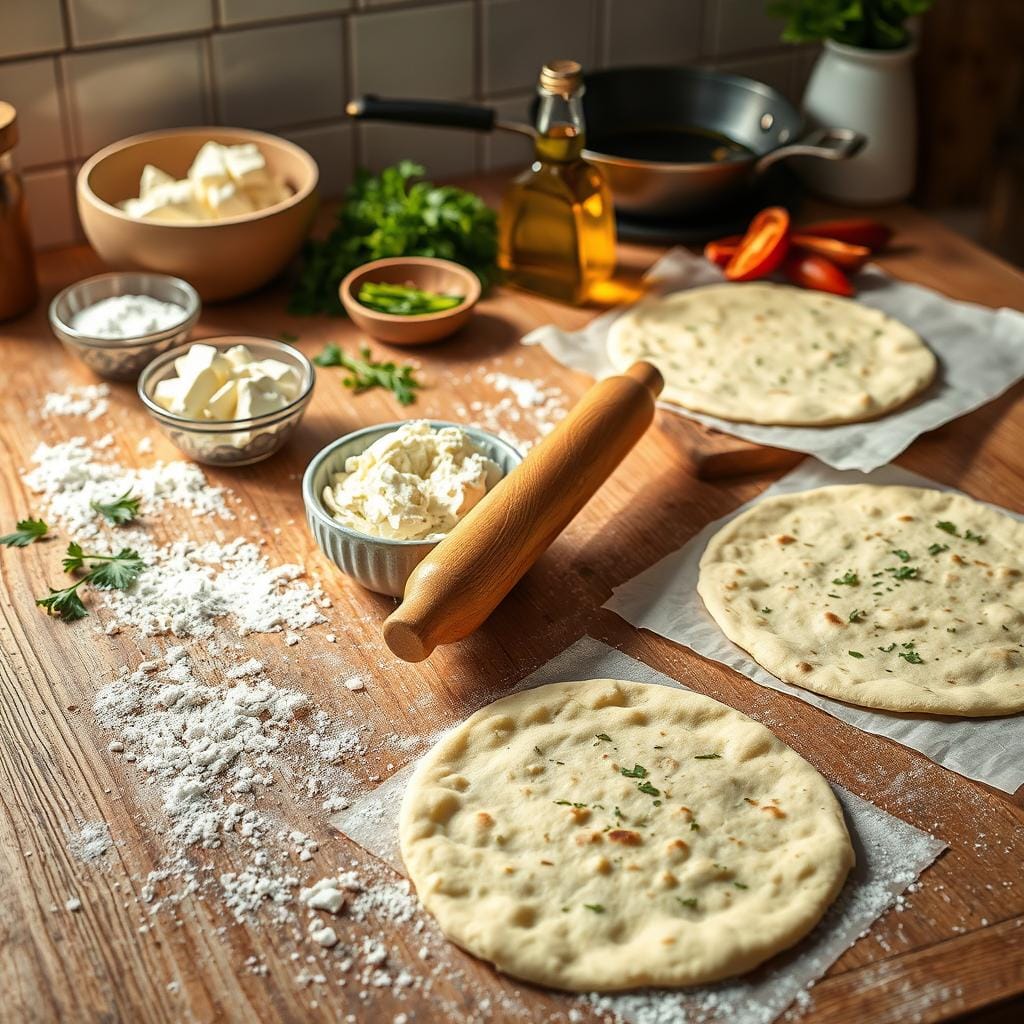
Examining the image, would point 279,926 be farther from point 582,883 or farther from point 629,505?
point 629,505

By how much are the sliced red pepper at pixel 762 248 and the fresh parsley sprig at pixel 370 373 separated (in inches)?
23.9

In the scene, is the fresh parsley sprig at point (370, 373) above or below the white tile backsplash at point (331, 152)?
below

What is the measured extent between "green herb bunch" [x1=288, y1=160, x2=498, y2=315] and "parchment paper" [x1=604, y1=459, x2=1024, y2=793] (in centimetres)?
71

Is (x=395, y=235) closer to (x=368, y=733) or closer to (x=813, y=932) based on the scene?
(x=368, y=733)

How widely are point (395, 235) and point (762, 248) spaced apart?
0.62m

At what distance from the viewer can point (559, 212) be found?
1962 millimetres

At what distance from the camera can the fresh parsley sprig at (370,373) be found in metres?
1.83

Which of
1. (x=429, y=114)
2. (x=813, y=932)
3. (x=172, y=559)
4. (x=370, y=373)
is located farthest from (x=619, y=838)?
(x=429, y=114)

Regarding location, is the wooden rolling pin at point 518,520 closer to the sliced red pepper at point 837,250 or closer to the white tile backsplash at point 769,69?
the sliced red pepper at point 837,250

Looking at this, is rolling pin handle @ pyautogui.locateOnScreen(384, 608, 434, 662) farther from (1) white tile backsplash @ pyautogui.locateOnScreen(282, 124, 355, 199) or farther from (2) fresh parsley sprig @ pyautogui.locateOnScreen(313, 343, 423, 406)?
(1) white tile backsplash @ pyautogui.locateOnScreen(282, 124, 355, 199)

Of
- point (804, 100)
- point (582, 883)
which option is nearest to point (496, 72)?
point (804, 100)

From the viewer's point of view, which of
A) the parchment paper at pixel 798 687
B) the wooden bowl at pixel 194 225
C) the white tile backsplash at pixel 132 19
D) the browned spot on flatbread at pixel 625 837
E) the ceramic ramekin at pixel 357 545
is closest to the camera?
the browned spot on flatbread at pixel 625 837

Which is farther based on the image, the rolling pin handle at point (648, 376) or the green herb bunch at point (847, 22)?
the green herb bunch at point (847, 22)

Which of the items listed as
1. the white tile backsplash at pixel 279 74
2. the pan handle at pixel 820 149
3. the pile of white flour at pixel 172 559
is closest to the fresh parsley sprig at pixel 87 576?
the pile of white flour at pixel 172 559
